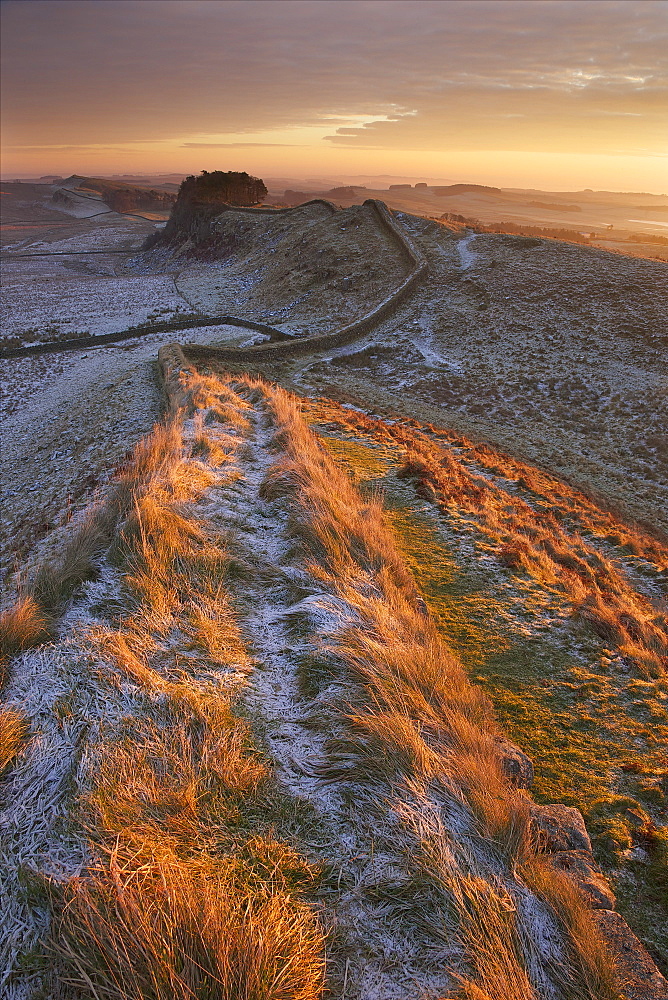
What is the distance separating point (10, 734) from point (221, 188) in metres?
77.7

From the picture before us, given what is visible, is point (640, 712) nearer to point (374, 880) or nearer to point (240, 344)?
point (374, 880)

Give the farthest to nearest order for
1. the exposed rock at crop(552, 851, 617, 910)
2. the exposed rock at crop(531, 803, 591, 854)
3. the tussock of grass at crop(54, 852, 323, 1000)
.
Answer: the exposed rock at crop(531, 803, 591, 854) → the exposed rock at crop(552, 851, 617, 910) → the tussock of grass at crop(54, 852, 323, 1000)

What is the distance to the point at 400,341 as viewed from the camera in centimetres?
2728

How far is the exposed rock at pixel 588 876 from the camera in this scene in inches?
126

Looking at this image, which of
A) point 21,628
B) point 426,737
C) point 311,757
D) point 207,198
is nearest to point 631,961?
point 426,737

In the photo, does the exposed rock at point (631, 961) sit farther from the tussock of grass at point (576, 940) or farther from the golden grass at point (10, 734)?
the golden grass at point (10, 734)

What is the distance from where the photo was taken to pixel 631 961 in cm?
280

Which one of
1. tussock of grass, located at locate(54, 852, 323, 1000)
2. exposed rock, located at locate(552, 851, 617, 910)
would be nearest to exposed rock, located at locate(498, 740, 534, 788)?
exposed rock, located at locate(552, 851, 617, 910)

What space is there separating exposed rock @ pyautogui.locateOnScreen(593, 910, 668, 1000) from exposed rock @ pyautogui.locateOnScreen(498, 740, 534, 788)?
36.2 inches

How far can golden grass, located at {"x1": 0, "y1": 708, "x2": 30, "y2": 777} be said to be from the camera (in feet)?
9.80

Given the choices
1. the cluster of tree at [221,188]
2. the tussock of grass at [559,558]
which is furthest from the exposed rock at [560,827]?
→ the cluster of tree at [221,188]

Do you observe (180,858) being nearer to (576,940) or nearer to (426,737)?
(426,737)

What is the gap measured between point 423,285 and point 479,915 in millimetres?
34133

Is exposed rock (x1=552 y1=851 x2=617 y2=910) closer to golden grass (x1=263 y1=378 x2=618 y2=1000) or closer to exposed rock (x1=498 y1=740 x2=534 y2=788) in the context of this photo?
golden grass (x1=263 y1=378 x2=618 y2=1000)
